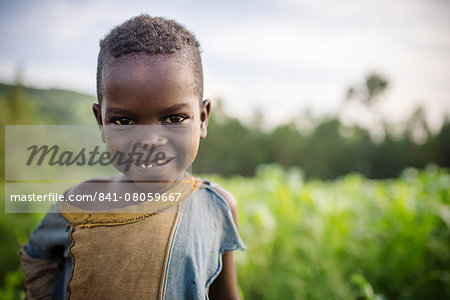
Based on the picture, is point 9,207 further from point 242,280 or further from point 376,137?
point 376,137

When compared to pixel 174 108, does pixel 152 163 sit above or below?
below

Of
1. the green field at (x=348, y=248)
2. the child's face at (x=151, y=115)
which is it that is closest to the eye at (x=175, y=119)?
the child's face at (x=151, y=115)

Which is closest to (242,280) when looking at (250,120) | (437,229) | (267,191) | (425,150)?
(267,191)

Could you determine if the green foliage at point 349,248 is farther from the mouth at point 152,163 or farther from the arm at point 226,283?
the mouth at point 152,163

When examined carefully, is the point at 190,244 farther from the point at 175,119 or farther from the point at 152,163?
the point at 175,119

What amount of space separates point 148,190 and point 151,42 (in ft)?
1.56

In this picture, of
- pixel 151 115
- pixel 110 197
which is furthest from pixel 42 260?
pixel 151 115

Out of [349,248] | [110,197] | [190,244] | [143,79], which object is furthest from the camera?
[349,248]

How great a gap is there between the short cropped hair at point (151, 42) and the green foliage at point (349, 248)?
8.08 feet

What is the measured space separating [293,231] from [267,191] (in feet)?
3.13

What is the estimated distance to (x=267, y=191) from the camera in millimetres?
4098

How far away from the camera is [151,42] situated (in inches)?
30.8

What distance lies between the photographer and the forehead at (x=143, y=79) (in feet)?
2.48

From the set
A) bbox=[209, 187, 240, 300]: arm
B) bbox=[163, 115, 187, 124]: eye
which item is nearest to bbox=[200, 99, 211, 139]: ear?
bbox=[163, 115, 187, 124]: eye
